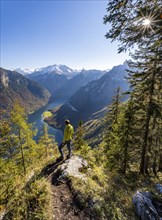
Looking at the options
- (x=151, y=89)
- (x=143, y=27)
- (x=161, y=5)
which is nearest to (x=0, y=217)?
(x=143, y=27)

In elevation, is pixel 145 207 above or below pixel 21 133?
above

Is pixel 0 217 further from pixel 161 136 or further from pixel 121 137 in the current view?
pixel 161 136

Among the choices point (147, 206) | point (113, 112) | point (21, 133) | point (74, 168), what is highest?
point (113, 112)

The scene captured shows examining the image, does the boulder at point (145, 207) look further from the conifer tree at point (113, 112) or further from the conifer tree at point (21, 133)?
the conifer tree at point (21, 133)

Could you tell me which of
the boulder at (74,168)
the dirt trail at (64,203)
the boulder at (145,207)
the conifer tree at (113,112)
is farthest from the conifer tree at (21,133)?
the boulder at (145,207)

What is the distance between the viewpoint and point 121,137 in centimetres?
1531

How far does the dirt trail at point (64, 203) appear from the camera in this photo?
5395 mm

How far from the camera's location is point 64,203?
19.7ft

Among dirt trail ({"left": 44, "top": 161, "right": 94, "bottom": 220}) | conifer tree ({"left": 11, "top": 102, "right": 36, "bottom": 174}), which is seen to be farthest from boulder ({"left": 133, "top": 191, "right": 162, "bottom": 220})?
conifer tree ({"left": 11, "top": 102, "right": 36, "bottom": 174})

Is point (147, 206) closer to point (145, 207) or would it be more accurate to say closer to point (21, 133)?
point (145, 207)

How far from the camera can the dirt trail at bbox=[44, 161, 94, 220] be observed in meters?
5.39

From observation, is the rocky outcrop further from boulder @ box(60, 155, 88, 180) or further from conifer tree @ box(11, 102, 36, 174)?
conifer tree @ box(11, 102, 36, 174)

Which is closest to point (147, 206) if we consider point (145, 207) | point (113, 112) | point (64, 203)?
point (145, 207)

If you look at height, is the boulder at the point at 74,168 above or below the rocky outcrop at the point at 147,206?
above
